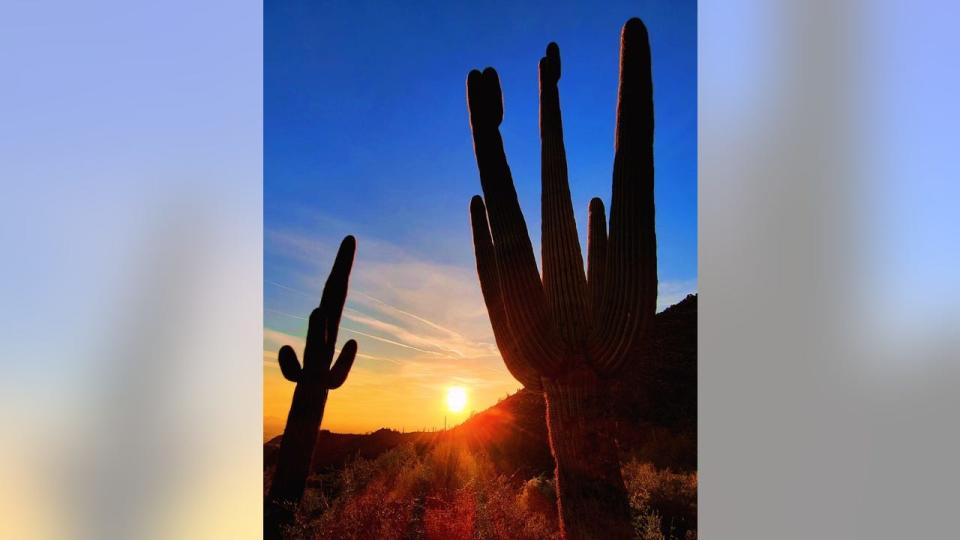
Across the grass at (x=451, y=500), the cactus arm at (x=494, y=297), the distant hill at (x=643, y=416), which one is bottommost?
the grass at (x=451, y=500)

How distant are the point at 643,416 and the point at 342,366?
1.22 metres

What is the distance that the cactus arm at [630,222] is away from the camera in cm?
225

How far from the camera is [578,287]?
2.30 meters

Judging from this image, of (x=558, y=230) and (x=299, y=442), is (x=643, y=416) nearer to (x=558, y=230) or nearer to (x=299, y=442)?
(x=558, y=230)

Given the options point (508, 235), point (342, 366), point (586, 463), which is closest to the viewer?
point (586, 463)

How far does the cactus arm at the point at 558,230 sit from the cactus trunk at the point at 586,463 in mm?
186

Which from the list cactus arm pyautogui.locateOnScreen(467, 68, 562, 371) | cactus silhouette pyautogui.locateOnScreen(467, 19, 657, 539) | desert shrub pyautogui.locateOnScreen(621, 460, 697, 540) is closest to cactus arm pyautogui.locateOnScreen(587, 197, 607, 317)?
cactus silhouette pyautogui.locateOnScreen(467, 19, 657, 539)

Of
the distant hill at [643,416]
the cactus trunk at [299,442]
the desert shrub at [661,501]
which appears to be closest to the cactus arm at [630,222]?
the distant hill at [643,416]

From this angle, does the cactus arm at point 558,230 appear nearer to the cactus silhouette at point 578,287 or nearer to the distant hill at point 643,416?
the cactus silhouette at point 578,287

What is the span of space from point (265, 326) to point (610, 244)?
4.93ft

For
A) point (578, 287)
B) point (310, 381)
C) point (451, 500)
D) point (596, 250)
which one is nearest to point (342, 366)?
point (310, 381)
